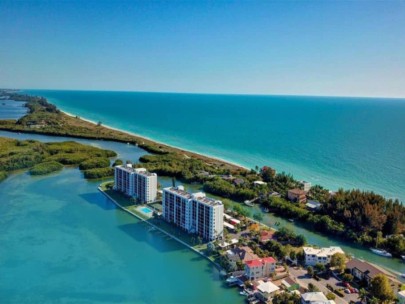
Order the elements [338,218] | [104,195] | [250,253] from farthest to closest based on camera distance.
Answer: [104,195], [338,218], [250,253]

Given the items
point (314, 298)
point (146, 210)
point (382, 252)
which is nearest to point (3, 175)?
point (146, 210)

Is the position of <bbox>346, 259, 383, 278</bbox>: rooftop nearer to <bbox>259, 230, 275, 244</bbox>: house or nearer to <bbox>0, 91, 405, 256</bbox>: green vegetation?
<bbox>0, 91, 405, 256</bbox>: green vegetation

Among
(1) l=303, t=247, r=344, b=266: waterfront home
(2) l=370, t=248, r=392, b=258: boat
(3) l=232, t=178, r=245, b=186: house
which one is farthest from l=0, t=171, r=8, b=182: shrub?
(2) l=370, t=248, r=392, b=258: boat

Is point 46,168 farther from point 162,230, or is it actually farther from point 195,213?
point 195,213

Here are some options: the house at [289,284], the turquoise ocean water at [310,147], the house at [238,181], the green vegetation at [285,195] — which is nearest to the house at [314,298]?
the house at [289,284]

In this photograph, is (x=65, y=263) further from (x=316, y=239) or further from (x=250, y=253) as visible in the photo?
(x=316, y=239)

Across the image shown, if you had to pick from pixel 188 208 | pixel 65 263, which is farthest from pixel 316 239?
pixel 65 263
